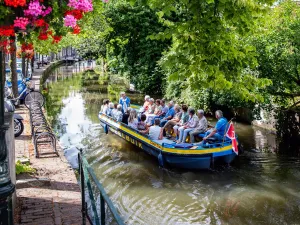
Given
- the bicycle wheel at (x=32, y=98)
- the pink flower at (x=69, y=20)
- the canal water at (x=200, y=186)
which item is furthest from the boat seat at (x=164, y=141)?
the pink flower at (x=69, y=20)

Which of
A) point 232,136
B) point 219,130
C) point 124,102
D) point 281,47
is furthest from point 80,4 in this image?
point 124,102

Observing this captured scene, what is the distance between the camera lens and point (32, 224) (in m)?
6.25

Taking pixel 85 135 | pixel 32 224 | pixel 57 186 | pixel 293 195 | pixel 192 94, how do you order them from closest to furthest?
1. pixel 32 224
2. pixel 57 186
3. pixel 293 195
4. pixel 85 135
5. pixel 192 94

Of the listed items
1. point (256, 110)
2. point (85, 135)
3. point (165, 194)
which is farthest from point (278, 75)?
point (85, 135)

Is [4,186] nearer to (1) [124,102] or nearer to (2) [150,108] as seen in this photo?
(2) [150,108]

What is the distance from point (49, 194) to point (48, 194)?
0.02 m

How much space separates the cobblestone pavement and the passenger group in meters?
4.36

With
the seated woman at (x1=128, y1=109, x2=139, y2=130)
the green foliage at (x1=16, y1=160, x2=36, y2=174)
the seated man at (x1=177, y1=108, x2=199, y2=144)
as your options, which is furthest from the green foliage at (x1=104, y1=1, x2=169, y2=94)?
the green foliage at (x1=16, y1=160, x2=36, y2=174)

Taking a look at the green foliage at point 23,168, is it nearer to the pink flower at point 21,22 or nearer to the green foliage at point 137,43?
the pink flower at point 21,22

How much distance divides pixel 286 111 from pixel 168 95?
32.1 feet

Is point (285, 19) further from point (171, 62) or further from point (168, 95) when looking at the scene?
point (168, 95)

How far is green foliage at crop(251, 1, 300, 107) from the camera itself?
14.3 metres

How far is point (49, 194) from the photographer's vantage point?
25.1ft

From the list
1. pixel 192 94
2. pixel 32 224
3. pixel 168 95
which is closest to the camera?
pixel 32 224
